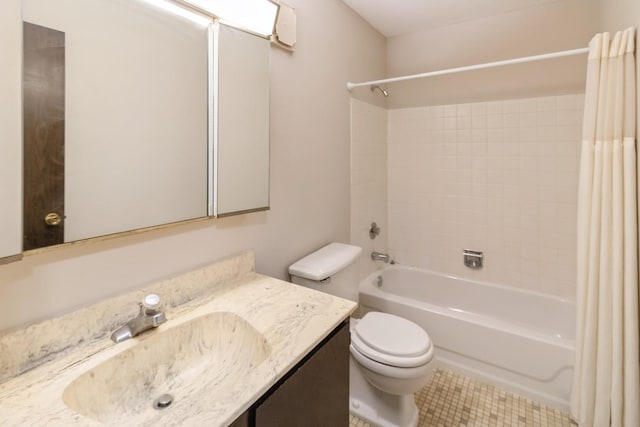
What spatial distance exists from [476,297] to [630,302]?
3.69 feet

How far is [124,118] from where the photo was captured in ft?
3.33

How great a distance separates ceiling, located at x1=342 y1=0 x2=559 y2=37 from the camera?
2.09 m

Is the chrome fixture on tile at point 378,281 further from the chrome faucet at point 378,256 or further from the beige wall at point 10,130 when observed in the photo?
the beige wall at point 10,130

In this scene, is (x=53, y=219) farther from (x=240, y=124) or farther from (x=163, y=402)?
(x=240, y=124)

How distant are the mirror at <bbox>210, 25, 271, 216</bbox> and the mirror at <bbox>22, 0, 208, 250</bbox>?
60 mm

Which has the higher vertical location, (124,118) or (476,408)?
(124,118)

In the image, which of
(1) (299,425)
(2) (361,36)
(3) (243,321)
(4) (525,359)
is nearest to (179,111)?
(3) (243,321)

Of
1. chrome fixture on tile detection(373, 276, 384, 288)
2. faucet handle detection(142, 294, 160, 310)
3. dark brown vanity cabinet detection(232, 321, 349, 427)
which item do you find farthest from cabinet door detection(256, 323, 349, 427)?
chrome fixture on tile detection(373, 276, 384, 288)

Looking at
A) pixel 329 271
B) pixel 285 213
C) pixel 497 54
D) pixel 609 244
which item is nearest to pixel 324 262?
pixel 329 271

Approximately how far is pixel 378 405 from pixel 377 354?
389 millimetres

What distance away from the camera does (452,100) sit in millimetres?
2467

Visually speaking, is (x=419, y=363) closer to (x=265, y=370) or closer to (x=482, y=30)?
(x=265, y=370)

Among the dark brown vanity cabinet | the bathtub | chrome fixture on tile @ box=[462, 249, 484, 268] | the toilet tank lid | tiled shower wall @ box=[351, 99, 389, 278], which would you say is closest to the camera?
the dark brown vanity cabinet

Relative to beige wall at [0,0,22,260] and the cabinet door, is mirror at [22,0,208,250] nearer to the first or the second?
beige wall at [0,0,22,260]
